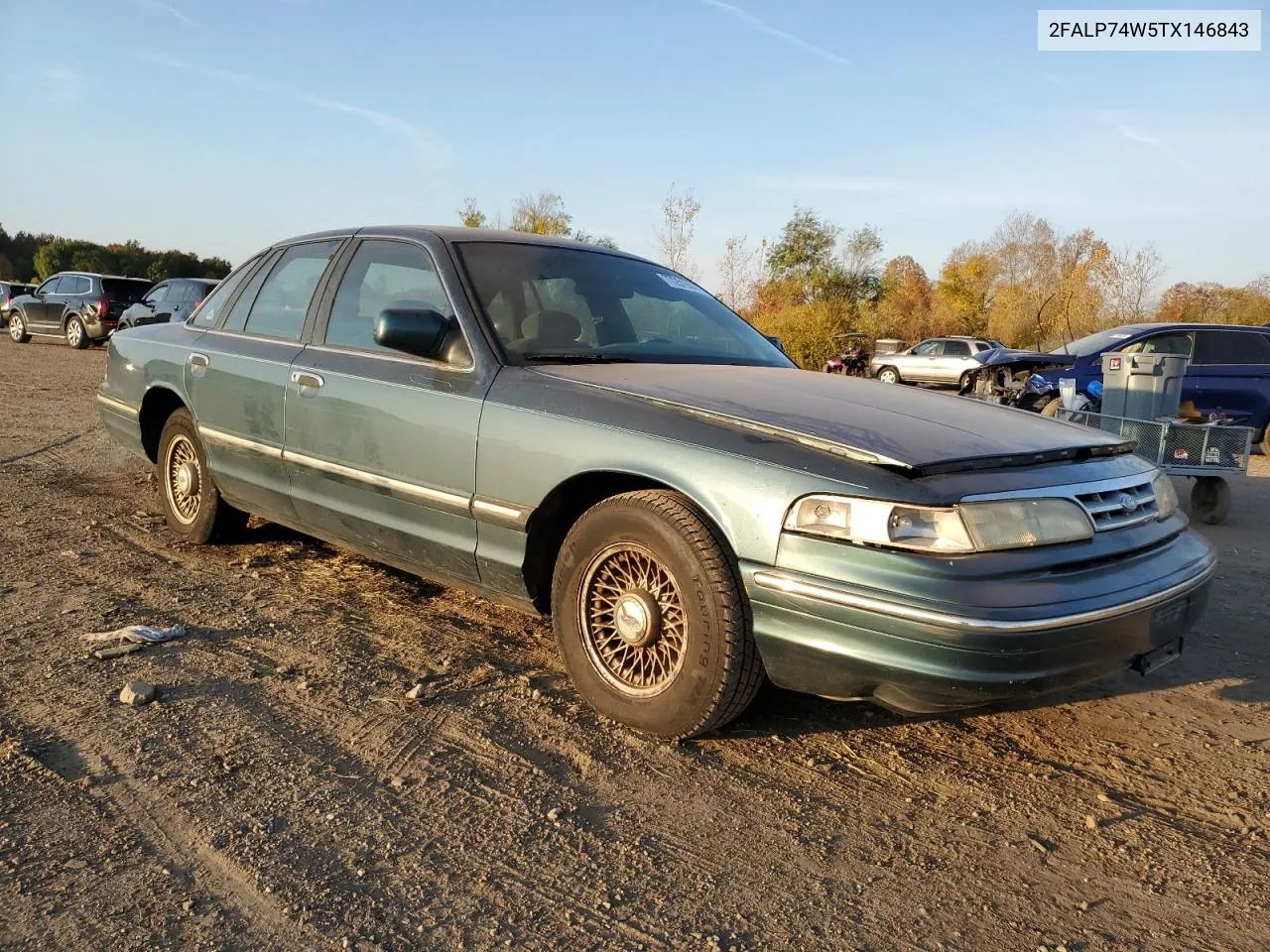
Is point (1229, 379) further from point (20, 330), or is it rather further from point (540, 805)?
point (20, 330)

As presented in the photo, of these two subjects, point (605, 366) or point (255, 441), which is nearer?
point (605, 366)

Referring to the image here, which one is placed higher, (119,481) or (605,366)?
(605,366)

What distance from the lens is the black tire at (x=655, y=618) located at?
2.63m

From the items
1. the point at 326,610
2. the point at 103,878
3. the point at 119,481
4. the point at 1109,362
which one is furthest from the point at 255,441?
the point at 1109,362

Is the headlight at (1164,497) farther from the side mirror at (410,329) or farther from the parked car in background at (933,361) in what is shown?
the parked car in background at (933,361)

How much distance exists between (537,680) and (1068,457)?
1.84m

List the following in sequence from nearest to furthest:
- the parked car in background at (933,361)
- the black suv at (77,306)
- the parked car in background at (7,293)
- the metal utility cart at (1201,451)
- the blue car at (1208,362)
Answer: the metal utility cart at (1201,451) < the blue car at (1208,362) < the black suv at (77,306) < the parked car in background at (933,361) < the parked car in background at (7,293)

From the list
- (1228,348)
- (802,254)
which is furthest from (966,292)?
(1228,348)

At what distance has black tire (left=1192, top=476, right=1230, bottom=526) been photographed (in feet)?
23.0

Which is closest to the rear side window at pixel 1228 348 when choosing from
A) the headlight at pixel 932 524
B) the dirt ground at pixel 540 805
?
the dirt ground at pixel 540 805

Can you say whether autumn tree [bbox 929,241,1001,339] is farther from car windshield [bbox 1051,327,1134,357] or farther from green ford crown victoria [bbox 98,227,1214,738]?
green ford crown victoria [bbox 98,227,1214,738]

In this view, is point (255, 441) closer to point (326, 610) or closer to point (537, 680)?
point (326, 610)

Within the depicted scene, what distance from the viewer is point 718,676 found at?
8.67ft

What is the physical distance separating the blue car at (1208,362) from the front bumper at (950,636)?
29.2 ft
